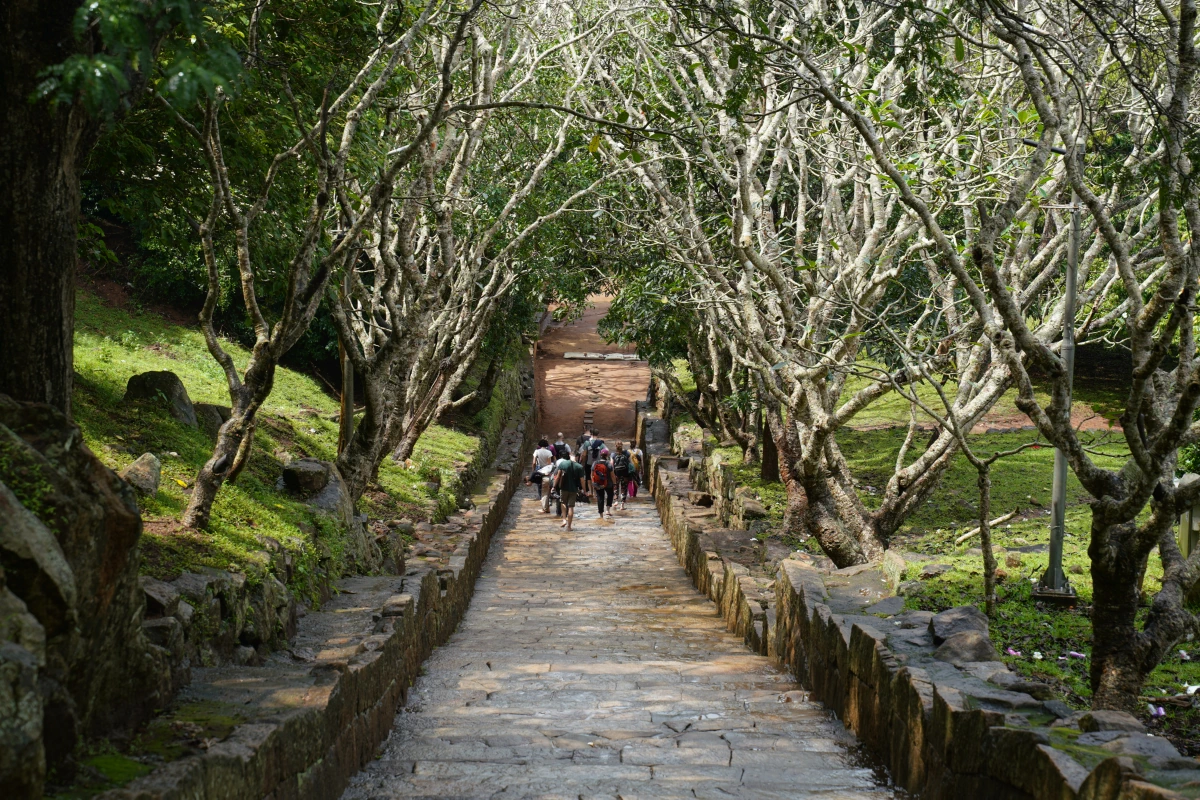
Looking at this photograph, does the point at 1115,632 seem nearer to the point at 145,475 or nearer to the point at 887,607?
the point at 887,607

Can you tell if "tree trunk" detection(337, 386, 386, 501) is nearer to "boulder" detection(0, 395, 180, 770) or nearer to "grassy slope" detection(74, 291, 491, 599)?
"grassy slope" detection(74, 291, 491, 599)

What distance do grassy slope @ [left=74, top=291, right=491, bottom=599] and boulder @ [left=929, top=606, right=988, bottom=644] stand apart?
14.2 feet

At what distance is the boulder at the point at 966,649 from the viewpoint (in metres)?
6.21

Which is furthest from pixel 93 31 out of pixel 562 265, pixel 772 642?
pixel 562 265

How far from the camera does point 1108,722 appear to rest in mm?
4594

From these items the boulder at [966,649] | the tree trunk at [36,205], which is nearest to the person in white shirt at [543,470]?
the boulder at [966,649]

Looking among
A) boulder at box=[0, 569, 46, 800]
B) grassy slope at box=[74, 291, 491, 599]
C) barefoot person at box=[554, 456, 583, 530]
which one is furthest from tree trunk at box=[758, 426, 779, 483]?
boulder at box=[0, 569, 46, 800]

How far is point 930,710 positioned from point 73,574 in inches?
157

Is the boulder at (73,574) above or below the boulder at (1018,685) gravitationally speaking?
above

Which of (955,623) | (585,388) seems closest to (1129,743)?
(955,623)

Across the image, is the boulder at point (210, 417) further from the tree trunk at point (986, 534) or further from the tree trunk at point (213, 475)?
the tree trunk at point (986, 534)

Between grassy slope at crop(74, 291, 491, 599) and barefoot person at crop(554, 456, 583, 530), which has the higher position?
grassy slope at crop(74, 291, 491, 599)

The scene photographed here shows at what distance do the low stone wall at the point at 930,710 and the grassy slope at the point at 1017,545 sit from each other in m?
0.69

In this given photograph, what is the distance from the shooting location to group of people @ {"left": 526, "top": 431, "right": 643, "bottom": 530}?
770 inches
